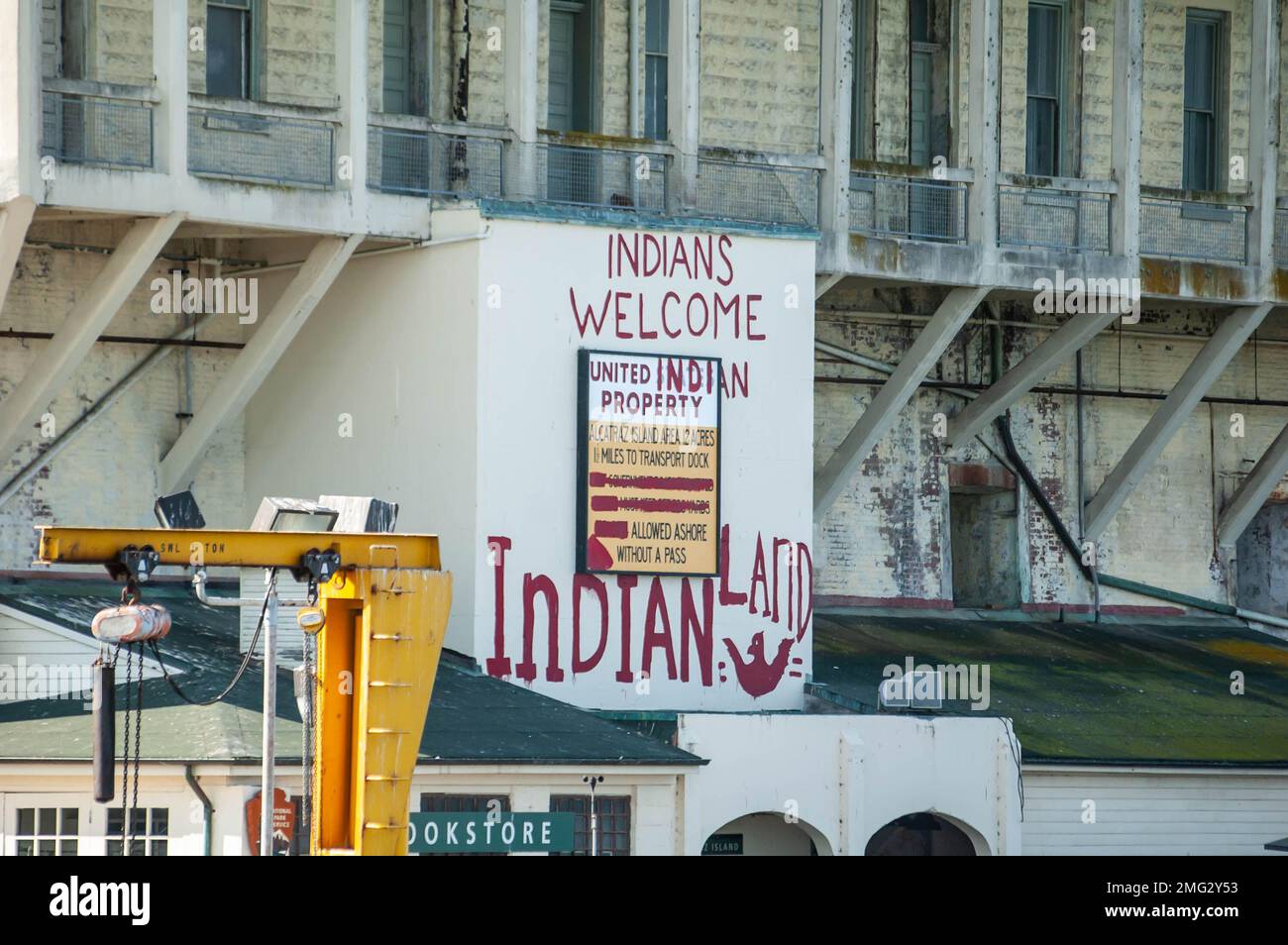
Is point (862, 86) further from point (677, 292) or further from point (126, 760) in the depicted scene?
point (126, 760)

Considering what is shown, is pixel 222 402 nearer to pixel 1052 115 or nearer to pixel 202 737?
pixel 202 737

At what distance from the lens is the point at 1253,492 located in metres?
38.2

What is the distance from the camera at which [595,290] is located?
30812mm

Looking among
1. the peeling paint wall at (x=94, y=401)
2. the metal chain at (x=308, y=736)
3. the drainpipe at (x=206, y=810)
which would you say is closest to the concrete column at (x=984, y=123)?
the peeling paint wall at (x=94, y=401)

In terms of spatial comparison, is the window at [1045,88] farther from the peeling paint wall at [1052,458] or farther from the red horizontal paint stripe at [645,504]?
the red horizontal paint stripe at [645,504]

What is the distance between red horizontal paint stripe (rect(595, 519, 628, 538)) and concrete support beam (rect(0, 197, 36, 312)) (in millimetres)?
6806

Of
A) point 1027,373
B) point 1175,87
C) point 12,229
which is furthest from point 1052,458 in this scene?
point 12,229

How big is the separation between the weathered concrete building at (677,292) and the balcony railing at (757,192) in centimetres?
5

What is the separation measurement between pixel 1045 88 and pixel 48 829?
17530 millimetres

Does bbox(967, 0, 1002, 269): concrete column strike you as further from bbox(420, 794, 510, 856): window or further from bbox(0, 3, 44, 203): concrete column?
bbox(0, 3, 44, 203): concrete column

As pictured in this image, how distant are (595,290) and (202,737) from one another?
7.65 metres

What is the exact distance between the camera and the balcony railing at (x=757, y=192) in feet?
107

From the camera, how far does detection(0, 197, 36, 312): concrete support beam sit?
2792cm
